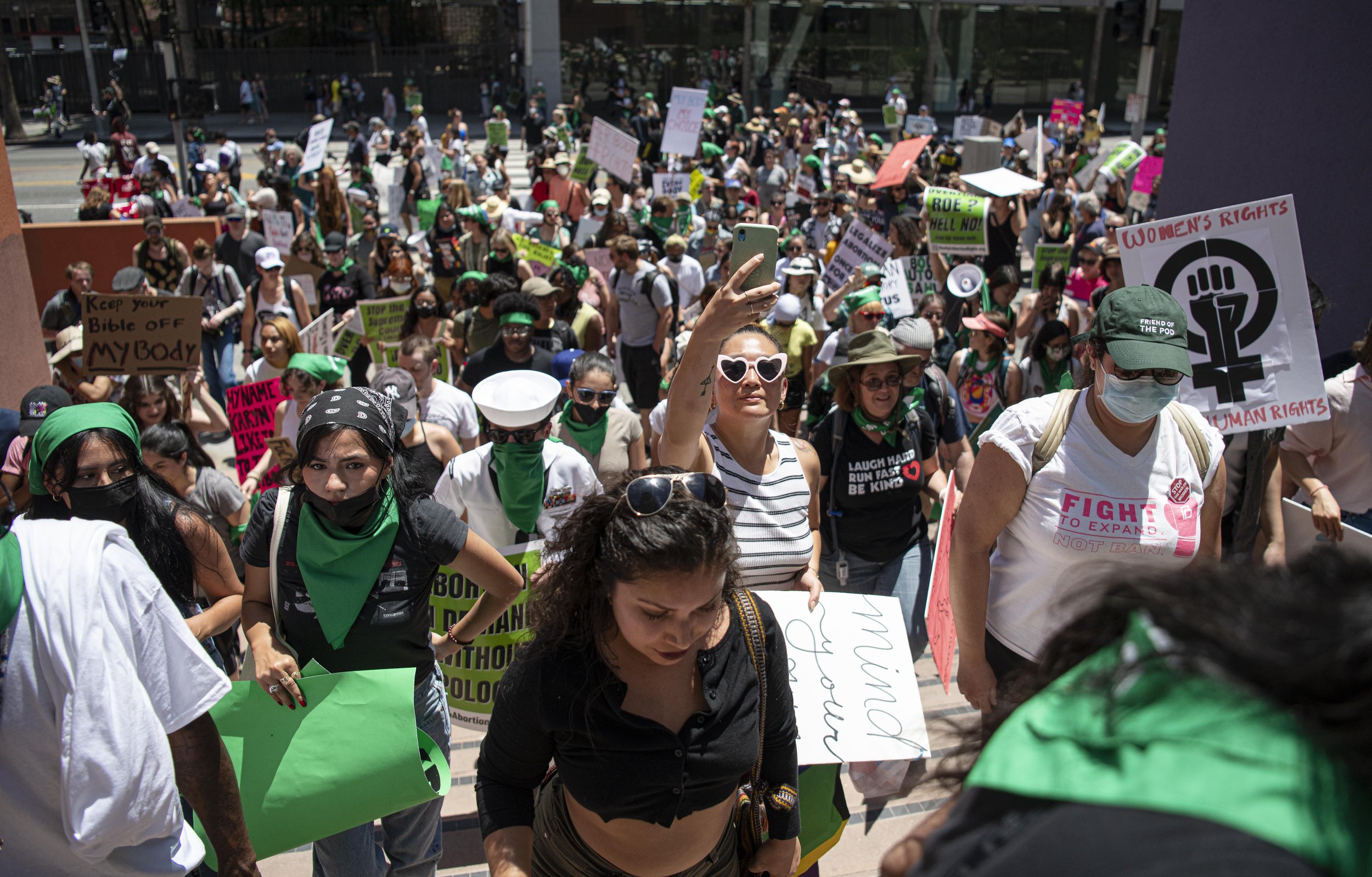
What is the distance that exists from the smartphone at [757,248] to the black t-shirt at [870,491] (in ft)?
5.07

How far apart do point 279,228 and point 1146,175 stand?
38.0 ft

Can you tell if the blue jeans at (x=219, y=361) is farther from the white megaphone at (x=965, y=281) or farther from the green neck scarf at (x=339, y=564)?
the green neck scarf at (x=339, y=564)

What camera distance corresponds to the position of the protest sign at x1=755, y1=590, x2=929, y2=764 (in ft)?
9.68

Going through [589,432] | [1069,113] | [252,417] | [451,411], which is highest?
[1069,113]

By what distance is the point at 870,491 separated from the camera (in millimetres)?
4066

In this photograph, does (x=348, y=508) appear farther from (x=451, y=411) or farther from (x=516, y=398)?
(x=451, y=411)

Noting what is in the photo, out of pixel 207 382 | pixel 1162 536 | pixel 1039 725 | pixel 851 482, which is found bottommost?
pixel 207 382

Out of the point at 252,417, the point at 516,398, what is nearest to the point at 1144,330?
the point at 516,398

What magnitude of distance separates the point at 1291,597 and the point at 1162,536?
214 centimetres

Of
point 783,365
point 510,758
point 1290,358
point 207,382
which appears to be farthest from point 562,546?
point 207,382

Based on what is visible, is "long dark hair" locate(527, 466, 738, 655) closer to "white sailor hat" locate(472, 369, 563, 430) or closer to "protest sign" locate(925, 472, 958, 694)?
"protest sign" locate(925, 472, 958, 694)

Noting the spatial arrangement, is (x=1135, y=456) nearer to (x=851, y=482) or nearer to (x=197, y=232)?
(x=851, y=482)

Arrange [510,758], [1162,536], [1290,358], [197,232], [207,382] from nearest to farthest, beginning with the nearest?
[510,758] → [1162,536] → [1290,358] → [207,382] → [197,232]

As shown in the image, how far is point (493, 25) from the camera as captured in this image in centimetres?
4403
